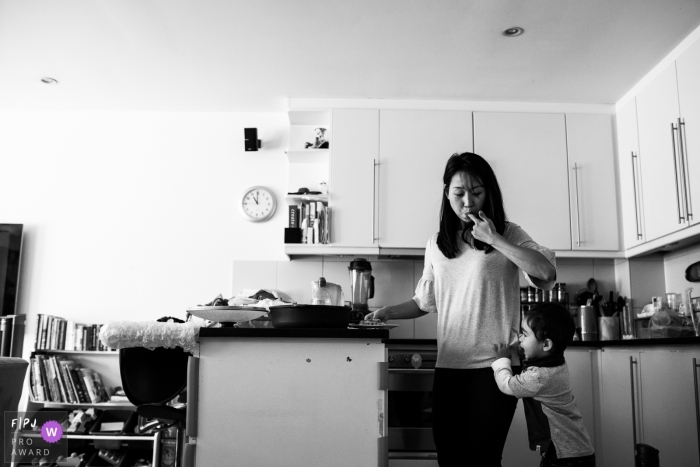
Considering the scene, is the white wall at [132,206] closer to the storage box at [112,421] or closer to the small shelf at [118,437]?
the storage box at [112,421]

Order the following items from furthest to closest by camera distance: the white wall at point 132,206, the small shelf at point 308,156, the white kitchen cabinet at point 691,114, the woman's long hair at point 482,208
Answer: the white wall at point 132,206
the small shelf at point 308,156
the white kitchen cabinet at point 691,114
the woman's long hair at point 482,208

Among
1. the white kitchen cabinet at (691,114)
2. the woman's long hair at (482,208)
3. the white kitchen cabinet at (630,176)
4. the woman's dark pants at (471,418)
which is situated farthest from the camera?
the white kitchen cabinet at (630,176)

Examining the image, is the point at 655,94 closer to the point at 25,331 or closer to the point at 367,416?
the point at 367,416

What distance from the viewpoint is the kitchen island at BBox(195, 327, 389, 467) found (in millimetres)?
1709

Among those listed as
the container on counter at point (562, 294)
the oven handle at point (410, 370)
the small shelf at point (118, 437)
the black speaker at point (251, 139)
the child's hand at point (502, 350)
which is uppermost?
the black speaker at point (251, 139)

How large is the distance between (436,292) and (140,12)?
6.98 ft

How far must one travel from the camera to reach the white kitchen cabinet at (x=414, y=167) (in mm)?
4027

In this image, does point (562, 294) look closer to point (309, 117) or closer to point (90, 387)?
point (309, 117)

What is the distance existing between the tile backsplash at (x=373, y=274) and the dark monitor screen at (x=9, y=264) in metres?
1.48

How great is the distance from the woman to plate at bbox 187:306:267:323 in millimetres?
600

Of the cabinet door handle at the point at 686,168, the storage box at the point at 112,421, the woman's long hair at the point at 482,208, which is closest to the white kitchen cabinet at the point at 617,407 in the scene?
the cabinet door handle at the point at 686,168

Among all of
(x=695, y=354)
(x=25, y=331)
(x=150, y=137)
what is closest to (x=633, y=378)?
(x=695, y=354)

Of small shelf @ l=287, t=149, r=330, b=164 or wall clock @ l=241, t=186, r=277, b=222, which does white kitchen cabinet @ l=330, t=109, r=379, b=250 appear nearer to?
small shelf @ l=287, t=149, r=330, b=164

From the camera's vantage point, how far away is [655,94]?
3.64 meters
